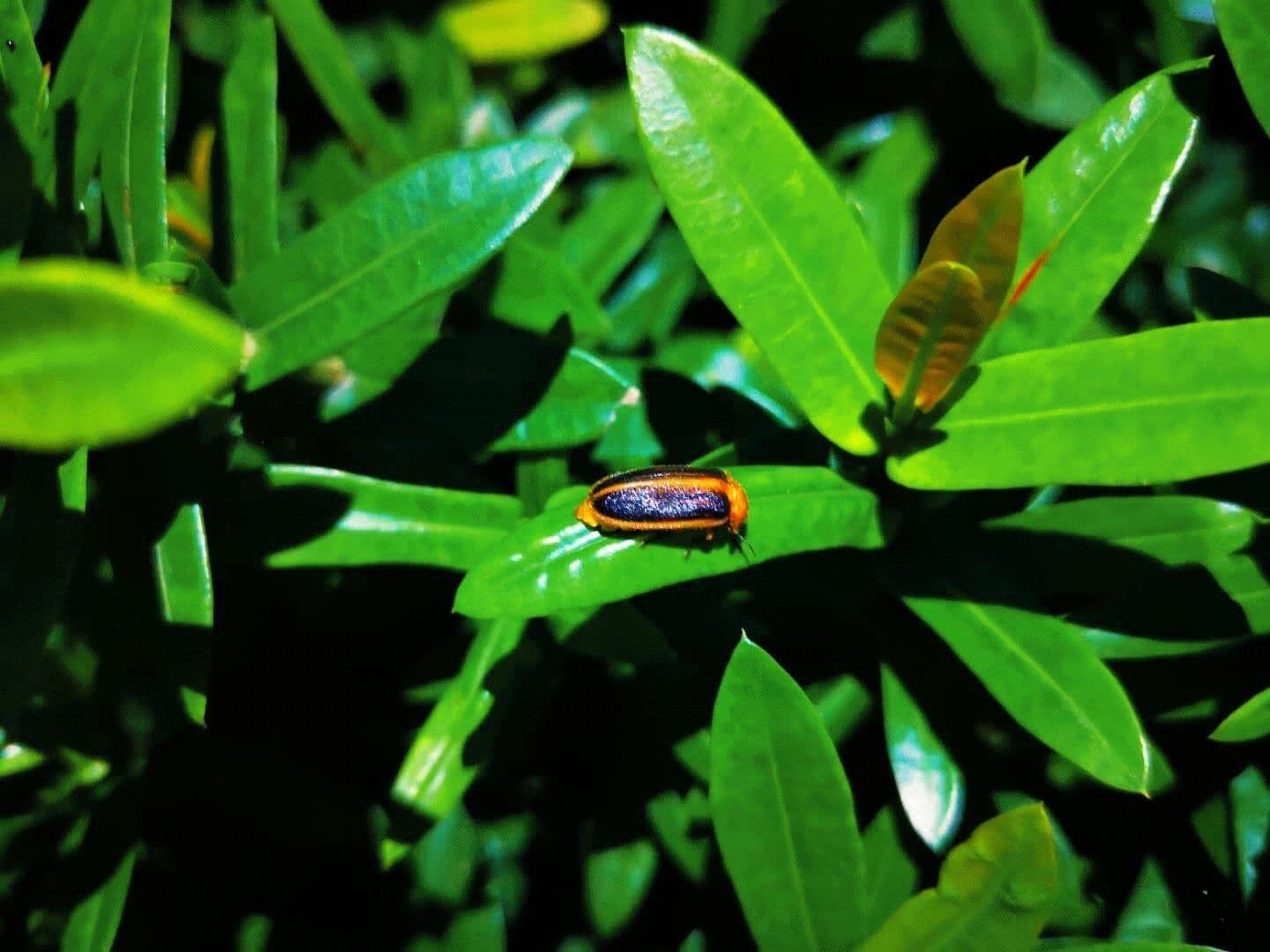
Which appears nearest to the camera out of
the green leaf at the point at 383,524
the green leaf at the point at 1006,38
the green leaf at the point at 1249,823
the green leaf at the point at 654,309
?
the green leaf at the point at 383,524

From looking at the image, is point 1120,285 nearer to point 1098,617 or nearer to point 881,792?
point 1098,617

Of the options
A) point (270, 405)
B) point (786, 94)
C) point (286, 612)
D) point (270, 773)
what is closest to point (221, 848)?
point (270, 773)

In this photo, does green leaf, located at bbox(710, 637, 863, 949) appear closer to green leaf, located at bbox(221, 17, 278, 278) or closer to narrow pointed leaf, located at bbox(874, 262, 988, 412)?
narrow pointed leaf, located at bbox(874, 262, 988, 412)

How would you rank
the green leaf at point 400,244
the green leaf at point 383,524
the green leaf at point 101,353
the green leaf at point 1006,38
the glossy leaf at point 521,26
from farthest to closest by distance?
the glossy leaf at point 521,26, the green leaf at point 1006,38, the green leaf at point 383,524, the green leaf at point 400,244, the green leaf at point 101,353

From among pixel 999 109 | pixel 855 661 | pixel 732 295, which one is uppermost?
pixel 732 295

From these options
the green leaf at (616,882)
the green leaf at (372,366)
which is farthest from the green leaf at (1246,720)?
the green leaf at (372,366)

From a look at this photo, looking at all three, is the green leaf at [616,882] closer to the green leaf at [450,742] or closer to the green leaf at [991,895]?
the green leaf at [450,742]
